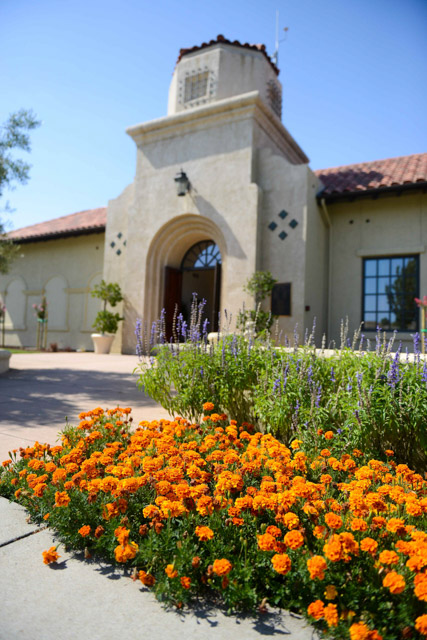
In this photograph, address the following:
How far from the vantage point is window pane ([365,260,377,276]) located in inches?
507

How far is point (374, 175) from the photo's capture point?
43.1ft

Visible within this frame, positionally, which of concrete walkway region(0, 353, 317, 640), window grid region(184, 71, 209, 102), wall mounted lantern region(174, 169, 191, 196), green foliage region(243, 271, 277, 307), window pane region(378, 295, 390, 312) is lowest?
concrete walkway region(0, 353, 317, 640)

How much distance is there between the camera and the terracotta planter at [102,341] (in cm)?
1428

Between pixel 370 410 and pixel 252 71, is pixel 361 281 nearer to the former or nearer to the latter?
pixel 252 71

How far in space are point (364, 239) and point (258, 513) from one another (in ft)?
40.1

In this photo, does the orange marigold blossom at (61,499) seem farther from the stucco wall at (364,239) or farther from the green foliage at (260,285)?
the stucco wall at (364,239)

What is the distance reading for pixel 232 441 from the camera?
3.19 m

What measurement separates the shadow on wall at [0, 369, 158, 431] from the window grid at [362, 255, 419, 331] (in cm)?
801

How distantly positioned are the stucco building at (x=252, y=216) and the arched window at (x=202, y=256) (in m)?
0.04

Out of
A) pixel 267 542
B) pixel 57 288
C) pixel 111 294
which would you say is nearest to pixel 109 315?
pixel 111 294

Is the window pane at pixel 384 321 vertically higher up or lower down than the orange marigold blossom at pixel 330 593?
higher up

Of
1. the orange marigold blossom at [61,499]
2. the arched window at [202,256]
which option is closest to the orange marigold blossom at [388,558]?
the orange marigold blossom at [61,499]

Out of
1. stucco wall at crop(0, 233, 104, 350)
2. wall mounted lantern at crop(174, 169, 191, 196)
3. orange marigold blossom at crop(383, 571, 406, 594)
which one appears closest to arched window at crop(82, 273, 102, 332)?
stucco wall at crop(0, 233, 104, 350)

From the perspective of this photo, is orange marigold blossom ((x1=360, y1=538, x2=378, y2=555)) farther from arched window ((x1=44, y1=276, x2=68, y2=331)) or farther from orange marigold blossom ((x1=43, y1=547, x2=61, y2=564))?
arched window ((x1=44, y1=276, x2=68, y2=331))
